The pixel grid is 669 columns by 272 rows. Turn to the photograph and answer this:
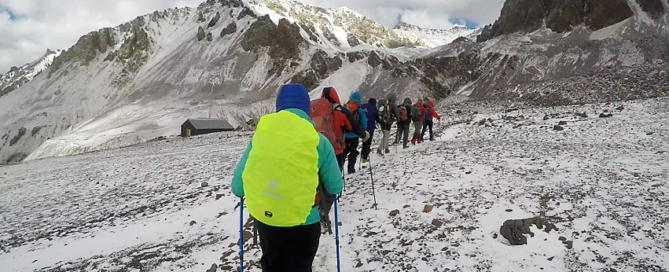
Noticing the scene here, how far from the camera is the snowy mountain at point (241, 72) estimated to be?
67.8m

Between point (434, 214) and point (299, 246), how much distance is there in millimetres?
4056

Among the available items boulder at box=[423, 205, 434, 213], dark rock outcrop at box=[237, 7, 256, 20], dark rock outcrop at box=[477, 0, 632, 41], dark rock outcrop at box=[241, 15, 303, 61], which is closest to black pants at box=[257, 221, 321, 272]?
boulder at box=[423, 205, 434, 213]

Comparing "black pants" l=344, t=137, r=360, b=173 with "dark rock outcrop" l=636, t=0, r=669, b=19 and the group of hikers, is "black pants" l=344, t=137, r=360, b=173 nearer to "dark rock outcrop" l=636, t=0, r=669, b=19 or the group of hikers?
the group of hikers

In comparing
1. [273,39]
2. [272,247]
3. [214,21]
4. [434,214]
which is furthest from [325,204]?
[214,21]

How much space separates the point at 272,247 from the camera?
343 centimetres

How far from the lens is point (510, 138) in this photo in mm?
15648

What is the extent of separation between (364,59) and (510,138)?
106 metres

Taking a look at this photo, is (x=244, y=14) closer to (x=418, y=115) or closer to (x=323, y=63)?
(x=323, y=63)

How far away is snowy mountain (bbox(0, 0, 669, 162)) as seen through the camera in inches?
2670

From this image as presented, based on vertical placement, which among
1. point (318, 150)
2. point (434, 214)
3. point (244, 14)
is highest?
point (244, 14)

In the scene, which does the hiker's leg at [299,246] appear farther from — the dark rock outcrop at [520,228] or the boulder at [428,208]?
the boulder at [428,208]

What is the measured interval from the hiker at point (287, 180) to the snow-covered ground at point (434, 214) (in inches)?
83.1

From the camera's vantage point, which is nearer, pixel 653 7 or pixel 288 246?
pixel 288 246

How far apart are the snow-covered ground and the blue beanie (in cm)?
289
